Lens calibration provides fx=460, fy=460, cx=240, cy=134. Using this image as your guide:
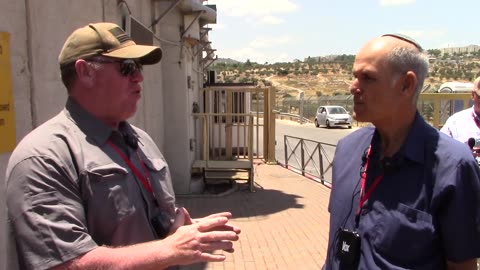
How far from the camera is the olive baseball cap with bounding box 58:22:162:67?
1.74 m

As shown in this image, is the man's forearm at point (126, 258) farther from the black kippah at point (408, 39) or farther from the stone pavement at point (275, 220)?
the stone pavement at point (275, 220)

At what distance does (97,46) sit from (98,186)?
0.54m

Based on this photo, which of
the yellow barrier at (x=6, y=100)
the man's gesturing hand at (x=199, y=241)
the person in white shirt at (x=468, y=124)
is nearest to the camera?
the man's gesturing hand at (x=199, y=241)

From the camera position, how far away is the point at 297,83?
263 feet

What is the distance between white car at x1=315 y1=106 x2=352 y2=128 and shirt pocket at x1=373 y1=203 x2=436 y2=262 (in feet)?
97.9

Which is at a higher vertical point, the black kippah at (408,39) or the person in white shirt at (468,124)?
the black kippah at (408,39)

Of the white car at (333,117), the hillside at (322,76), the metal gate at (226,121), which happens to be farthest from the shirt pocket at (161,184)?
the hillside at (322,76)

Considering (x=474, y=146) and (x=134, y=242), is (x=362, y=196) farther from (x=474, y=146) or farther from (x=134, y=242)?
(x=474, y=146)

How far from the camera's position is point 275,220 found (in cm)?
732

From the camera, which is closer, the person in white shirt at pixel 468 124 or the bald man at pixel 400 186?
the bald man at pixel 400 186

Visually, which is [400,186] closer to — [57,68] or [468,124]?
[468,124]

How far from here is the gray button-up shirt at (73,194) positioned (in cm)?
148

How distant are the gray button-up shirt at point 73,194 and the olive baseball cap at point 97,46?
0.20m

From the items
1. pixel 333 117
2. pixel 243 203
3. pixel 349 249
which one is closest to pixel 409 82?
pixel 349 249
